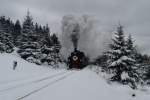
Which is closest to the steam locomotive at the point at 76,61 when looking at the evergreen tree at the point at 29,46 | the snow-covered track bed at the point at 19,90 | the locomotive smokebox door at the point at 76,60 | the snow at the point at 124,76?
the locomotive smokebox door at the point at 76,60

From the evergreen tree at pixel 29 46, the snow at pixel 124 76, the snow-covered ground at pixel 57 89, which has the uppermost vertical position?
the evergreen tree at pixel 29 46

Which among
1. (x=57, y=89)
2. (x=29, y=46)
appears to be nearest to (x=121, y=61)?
(x=57, y=89)

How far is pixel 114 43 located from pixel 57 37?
49.7 m

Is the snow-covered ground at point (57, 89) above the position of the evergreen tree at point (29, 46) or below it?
below

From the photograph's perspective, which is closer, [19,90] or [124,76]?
[19,90]

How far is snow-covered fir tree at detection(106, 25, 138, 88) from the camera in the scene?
29.8 m

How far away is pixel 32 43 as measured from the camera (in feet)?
156

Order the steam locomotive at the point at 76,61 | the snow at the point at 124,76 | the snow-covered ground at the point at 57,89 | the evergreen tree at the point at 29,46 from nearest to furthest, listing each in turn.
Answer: the snow-covered ground at the point at 57,89
the snow at the point at 124,76
the evergreen tree at the point at 29,46
the steam locomotive at the point at 76,61

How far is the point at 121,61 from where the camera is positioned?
98.4 ft

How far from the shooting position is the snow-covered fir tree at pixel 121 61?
29.8 m

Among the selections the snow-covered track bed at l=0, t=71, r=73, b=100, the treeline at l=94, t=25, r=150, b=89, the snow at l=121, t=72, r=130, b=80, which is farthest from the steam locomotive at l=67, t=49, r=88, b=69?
the snow-covered track bed at l=0, t=71, r=73, b=100

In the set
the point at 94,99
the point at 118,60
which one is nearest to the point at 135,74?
the point at 118,60

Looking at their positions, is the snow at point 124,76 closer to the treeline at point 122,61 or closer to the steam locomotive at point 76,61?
the treeline at point 122,61

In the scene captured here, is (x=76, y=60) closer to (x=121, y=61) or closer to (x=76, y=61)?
(x=76, y=61)
